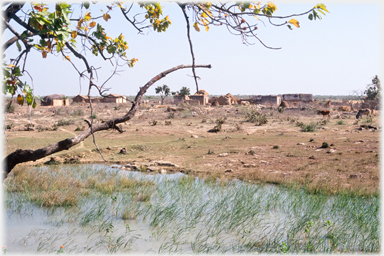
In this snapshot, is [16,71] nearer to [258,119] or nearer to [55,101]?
[258,119]

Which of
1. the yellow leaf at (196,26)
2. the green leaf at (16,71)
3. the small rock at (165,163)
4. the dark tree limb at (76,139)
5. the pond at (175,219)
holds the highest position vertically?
the yellow leaf at (196,26)

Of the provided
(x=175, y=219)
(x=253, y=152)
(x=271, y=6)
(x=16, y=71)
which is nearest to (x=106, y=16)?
(x=16, y=71)

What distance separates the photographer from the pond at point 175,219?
579cm

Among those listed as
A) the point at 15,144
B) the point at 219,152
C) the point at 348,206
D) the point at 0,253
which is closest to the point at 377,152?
the point at 219,152

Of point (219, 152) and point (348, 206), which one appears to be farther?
point (219, 152)

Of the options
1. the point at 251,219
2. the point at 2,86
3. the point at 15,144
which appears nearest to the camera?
the point at 2,86

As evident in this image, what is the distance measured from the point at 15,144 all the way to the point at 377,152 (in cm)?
1449

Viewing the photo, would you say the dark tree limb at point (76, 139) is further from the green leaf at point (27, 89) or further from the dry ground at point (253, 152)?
the dry ground at point (253, 152)

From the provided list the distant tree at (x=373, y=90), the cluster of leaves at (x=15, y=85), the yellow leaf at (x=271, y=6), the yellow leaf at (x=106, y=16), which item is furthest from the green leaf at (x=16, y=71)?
the distant tree at (x=373, y=90)

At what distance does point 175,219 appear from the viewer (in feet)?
22.9

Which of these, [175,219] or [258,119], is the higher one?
[258,119]

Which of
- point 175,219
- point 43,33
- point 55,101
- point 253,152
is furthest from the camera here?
point 55,101

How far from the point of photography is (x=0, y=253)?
4945 millimetres

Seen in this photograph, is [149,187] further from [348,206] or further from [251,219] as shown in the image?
[348,206]
